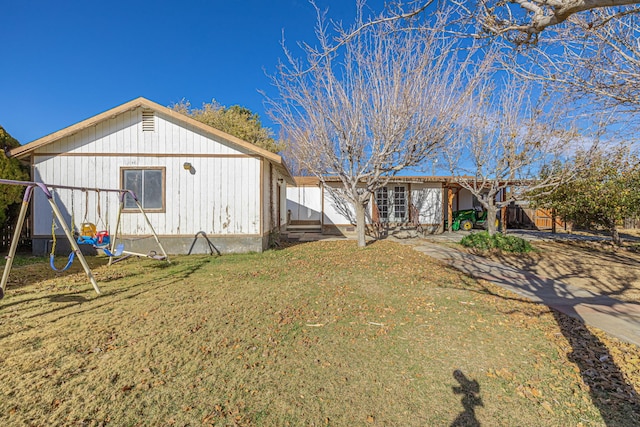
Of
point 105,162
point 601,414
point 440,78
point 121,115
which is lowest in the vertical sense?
point 601,414

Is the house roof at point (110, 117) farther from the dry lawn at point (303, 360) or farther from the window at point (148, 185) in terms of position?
the dry lawn at point (303, 360)

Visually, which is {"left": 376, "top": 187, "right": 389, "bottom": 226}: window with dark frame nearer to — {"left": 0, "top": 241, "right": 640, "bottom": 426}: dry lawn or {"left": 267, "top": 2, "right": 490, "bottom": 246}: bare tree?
{"left": 267, "top": 2, "right": 490, "bottom": 246}: bare tree

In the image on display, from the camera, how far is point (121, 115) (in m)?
8.55

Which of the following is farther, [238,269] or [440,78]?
[440,78]

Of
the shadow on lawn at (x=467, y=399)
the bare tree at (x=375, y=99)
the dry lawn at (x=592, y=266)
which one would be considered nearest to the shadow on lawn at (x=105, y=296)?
the shadow on lawn at (x=467, y=399)

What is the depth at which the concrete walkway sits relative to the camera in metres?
3.71

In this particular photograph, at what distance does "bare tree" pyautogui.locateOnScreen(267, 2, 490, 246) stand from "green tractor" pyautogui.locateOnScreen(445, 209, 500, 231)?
7630mm

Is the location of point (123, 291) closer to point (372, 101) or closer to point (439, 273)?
point (439, 273)

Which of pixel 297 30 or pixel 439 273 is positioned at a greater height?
pixel 297 30

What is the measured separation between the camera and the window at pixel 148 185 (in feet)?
28.5

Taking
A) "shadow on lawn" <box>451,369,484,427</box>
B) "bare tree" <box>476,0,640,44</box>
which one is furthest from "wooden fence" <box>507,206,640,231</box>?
"shadow on lawn" <box>451,369,484,427</box>

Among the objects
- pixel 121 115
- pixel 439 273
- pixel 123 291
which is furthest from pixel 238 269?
pixel 121 115

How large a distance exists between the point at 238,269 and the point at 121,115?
18.3 feet

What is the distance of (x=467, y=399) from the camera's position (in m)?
2.31
